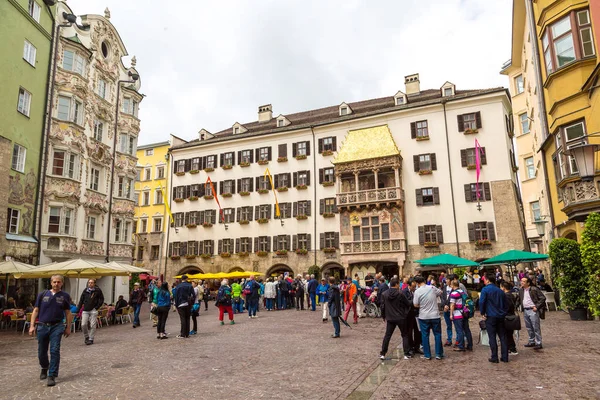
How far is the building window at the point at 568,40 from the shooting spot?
49.1 feet

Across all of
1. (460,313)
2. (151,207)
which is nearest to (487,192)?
(460,313)

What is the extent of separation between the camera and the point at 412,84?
1635 inches

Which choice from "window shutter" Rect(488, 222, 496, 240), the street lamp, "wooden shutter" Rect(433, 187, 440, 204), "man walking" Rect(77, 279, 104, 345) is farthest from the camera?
→ "wooden shutter" Rect(433, 187, 440, 204)

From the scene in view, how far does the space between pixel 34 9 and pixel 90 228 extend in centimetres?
1314

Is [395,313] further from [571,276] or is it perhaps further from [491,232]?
[491,232]

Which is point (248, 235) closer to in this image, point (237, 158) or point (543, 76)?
point (237, 158)

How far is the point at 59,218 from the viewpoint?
2453 centimetres

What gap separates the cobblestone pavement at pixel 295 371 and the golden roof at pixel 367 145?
24910 millimetres

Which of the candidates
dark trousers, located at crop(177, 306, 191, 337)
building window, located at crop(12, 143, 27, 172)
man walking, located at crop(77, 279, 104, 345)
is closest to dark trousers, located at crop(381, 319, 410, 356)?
dark trousers, located at crop(177, 306, 191, 337)

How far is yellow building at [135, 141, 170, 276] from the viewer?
45031 mm

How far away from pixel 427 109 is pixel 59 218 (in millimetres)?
29267

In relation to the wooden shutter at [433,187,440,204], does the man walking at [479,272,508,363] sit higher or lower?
lower

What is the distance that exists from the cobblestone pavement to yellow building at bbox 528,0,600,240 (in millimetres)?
4277

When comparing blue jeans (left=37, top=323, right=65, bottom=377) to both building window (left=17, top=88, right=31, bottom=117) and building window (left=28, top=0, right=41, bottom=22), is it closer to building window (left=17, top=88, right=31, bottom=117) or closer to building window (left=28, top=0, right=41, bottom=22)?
building window (left=17, top=88, right=31, bottom=117)
